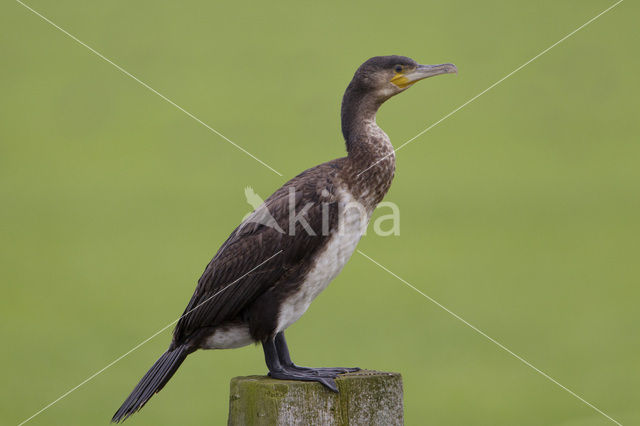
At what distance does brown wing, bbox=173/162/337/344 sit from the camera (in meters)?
3.21

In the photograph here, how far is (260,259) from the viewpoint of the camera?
10.6ft

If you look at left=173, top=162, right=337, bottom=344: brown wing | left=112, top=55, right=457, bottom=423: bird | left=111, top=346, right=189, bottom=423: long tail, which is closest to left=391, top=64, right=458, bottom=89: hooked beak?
left=112, top=55, right=457, bottom=423: bird

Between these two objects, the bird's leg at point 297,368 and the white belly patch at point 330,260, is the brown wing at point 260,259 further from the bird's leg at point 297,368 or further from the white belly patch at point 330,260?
the bird's leg at point 297,368

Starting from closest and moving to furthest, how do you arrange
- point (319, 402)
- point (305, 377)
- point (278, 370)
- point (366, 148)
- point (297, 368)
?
point (319, 402)
point (305, 377)
point (278, 370)
point (297, 368)
point (366, 148)

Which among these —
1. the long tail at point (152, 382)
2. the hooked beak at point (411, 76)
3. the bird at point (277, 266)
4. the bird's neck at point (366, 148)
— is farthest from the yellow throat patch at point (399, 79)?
the long tail at point (152, 382)

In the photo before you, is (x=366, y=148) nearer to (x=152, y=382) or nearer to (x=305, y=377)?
(x=305, y=377)

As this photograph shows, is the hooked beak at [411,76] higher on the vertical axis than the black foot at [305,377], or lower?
higher

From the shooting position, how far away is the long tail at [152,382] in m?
3.05

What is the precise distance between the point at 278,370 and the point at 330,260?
1.72ft

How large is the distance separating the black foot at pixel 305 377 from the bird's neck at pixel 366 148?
0.84 metres

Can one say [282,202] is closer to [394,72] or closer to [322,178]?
[322,178]

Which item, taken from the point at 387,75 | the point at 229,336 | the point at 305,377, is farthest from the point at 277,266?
the point at 387,75

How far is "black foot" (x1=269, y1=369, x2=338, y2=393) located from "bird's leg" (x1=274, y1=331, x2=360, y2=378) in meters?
0.03

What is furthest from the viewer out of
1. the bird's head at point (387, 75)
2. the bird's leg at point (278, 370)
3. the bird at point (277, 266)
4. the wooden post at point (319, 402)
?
the bird's head at point (387, 75)
